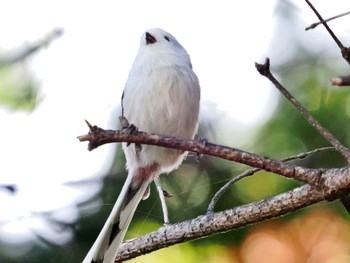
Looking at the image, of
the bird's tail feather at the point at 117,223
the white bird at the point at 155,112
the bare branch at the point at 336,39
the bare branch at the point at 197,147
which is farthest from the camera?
the white bird at the point at 155,112

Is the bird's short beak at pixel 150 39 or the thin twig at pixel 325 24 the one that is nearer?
the thin twig at pixel 325 24

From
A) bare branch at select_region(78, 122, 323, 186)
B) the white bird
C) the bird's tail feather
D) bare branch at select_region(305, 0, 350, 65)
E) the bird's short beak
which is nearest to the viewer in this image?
bare branch at select_region(305, 0, 350, 65)

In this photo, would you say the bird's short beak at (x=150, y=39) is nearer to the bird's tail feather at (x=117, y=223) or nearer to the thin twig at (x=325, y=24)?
the bird's tail feather at (x=117, y=223)

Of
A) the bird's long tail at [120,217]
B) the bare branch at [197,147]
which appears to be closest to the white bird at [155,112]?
the bird's long tail at [120,217]

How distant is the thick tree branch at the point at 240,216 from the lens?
107 centimetres

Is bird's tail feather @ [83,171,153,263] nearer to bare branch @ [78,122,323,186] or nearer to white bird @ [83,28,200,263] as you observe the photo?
white bird @ [83,28,200,263]

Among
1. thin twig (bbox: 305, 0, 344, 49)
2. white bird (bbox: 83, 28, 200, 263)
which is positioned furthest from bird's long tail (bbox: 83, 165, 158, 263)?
thin twig (bbox: 305, 0, 344, 49)

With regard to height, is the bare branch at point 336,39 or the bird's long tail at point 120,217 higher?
the bare branch at point 336,39

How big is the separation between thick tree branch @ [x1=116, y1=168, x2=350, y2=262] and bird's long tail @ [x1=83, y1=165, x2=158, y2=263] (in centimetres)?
4

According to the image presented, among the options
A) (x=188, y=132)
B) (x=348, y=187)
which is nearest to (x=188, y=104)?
(x=188, y=132)

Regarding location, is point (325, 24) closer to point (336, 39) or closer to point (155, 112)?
point (336, 39)

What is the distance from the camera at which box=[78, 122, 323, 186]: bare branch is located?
40.2 inches

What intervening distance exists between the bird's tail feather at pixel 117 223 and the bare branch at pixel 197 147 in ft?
1.44

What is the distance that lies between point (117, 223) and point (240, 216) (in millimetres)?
372
